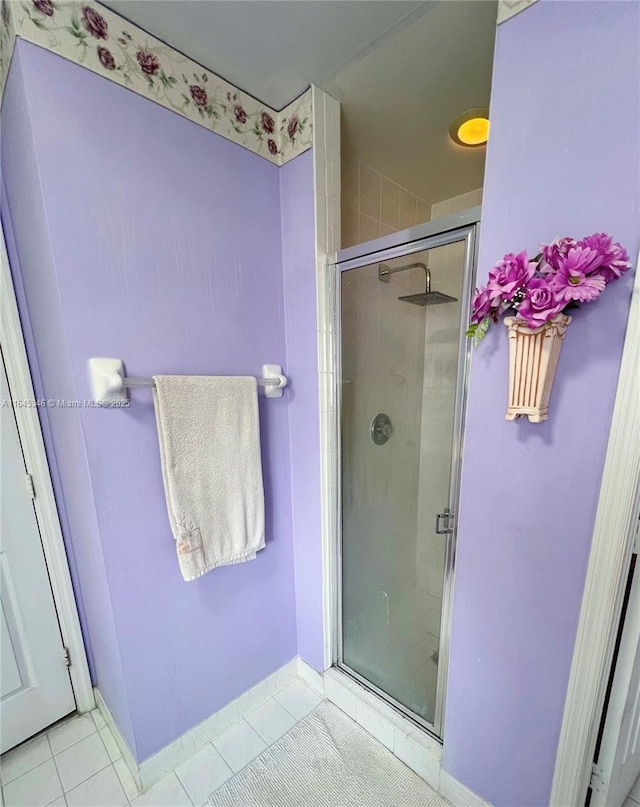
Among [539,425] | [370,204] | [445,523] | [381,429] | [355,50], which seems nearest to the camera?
[539,425]

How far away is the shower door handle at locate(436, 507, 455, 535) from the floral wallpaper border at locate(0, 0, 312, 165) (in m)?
1.37

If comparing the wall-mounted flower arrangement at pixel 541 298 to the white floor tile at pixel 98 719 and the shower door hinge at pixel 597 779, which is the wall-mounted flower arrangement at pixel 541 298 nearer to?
the shower door hinge at pixel 597 779

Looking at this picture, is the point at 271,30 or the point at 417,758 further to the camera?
the point at 417,758

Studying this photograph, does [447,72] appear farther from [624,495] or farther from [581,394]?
[624,495]

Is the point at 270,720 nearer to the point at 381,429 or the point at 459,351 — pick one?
the point at 381,429

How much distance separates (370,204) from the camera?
1627 millimetres

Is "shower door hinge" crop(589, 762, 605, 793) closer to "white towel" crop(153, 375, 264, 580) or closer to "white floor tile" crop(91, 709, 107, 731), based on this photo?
"white towel" crop(153, 375, 264, 580)

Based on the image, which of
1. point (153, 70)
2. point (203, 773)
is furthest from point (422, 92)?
point (203, 773)

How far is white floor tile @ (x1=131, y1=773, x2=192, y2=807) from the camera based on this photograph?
113 centimetres

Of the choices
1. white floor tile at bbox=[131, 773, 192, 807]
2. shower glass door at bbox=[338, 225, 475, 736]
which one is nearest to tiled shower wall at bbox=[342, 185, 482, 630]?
shower glass door at bbox=[338, 225, 475, 736]

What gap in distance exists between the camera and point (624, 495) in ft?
2.36

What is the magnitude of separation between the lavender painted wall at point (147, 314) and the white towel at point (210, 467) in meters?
0.07

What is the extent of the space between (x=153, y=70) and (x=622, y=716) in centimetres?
217

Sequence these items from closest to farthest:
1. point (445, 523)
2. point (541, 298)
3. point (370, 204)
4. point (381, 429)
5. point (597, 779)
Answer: point (541, 298) < point (597, 779) < point (445, 523) < point (381, 429) < point (370, 204)
